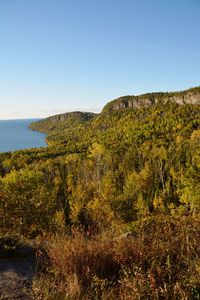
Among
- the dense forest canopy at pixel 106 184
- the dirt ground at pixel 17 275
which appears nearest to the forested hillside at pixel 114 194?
the dense forest canopy at pixel 106 184

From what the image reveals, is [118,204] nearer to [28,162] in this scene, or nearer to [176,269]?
[176,269]

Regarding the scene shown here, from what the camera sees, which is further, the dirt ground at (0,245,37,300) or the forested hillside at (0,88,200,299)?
the forested hillside at (0,88,200,299)

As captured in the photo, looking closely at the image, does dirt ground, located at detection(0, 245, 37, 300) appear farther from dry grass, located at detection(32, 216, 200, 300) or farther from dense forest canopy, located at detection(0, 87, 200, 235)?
dense forest canopy, located at detection(0, 87, 200, 235)

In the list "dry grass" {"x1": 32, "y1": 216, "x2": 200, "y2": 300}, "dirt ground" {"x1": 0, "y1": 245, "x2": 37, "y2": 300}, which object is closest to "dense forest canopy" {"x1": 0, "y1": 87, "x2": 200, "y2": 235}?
"dirt ground" {"x1": 0, "y1": 245, "x2": 37, "y2": 300}

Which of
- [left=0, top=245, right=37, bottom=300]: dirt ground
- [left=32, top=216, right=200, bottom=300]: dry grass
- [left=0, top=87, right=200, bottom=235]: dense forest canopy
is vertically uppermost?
[left=32, top=216, right=200, bottom=300]: dry grass

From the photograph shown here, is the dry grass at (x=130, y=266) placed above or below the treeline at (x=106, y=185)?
above

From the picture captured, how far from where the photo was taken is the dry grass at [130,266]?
11.5 ft

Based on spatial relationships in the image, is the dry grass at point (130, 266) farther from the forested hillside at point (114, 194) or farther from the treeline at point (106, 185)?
the treeline at point (106, 185)

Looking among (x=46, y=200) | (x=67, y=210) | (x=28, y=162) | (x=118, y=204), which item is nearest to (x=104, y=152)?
(x=28, y=162)

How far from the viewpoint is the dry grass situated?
3.50 metres

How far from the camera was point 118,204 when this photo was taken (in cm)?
4575

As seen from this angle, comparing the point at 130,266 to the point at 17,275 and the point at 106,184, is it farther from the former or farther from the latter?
the point at 106,184

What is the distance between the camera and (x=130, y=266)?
4508 millimetres

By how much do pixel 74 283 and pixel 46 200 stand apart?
93.4 ft
